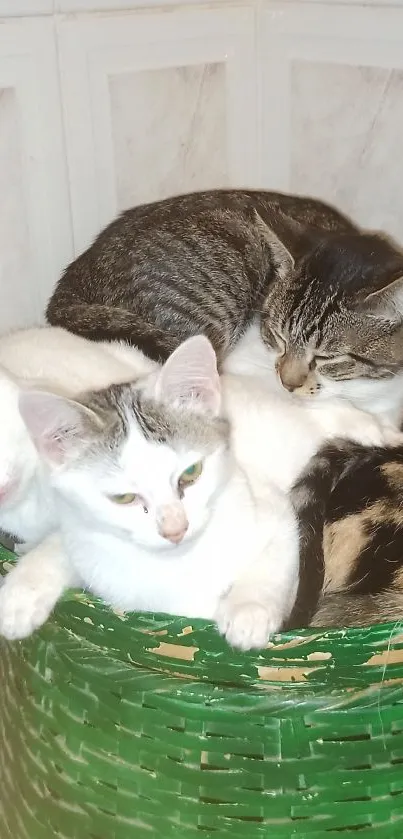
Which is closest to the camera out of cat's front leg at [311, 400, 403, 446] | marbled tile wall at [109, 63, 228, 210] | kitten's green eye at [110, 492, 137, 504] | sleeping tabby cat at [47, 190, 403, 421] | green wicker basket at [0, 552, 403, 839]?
green wicker basket at [0, 552, 403, 839]

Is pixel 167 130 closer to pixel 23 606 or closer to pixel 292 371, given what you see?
pixel 292 371

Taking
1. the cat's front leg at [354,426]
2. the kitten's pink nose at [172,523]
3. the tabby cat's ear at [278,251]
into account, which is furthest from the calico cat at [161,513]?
the tabby cat's ear at [278,251]

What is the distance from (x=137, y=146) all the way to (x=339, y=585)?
0.96 m

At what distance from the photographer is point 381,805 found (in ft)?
2.97

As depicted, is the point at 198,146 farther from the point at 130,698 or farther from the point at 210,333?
the point at 130,698

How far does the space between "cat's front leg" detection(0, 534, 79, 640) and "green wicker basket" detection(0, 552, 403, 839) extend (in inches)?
1.2

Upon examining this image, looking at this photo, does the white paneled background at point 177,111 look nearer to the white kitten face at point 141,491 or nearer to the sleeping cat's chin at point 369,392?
the sleeping cat's chin at point 369,392

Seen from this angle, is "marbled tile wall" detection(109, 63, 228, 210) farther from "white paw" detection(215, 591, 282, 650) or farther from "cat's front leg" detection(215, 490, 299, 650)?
"white paw" detection(215, 591, 282, 650)

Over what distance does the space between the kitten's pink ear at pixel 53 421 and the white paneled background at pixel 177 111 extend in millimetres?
613

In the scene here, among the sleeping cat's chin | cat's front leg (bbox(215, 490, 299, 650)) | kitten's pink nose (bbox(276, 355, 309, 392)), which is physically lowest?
cat's front leg (bbox(215, 490, 299, 650))

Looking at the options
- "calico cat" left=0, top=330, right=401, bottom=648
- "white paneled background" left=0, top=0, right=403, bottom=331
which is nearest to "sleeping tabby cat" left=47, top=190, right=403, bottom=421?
"white paneled background" left=0, top=0, right=403, bottom=331

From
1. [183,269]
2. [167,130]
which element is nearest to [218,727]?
[183,269]

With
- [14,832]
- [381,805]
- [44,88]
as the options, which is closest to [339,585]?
[381,805]

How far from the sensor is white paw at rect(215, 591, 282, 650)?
34.1 inches
